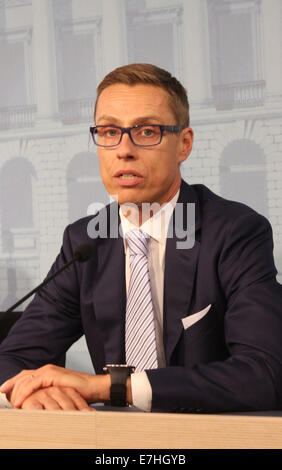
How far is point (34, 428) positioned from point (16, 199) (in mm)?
3182

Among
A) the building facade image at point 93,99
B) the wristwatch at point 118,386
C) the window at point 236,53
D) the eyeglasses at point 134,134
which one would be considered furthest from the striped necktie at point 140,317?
the window at point 236,53

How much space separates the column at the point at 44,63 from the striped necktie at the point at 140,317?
2.33 metres

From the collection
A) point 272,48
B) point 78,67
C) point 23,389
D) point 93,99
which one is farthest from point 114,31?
point 23,389

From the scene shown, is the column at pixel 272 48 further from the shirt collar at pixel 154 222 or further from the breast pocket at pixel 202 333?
the breast pocket at pixel 202 333

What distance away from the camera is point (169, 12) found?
372 centimetres

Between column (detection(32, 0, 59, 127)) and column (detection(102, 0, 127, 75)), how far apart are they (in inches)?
14.7

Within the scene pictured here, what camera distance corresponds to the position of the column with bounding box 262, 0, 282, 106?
353cm

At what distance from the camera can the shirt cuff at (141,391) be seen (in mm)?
1354

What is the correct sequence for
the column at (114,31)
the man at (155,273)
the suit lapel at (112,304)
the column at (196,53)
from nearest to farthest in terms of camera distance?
the man at (155,273) < the suit lapel at (112,304) < the column at (196,53) < the column at (114,31)

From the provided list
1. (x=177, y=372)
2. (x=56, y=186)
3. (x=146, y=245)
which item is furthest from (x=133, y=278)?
(x=56, y=186)

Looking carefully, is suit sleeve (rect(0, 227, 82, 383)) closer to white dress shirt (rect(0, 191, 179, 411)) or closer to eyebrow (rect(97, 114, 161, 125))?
white dress shirt (rect(0, 191, 179, 411))

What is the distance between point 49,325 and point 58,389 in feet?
2.08
